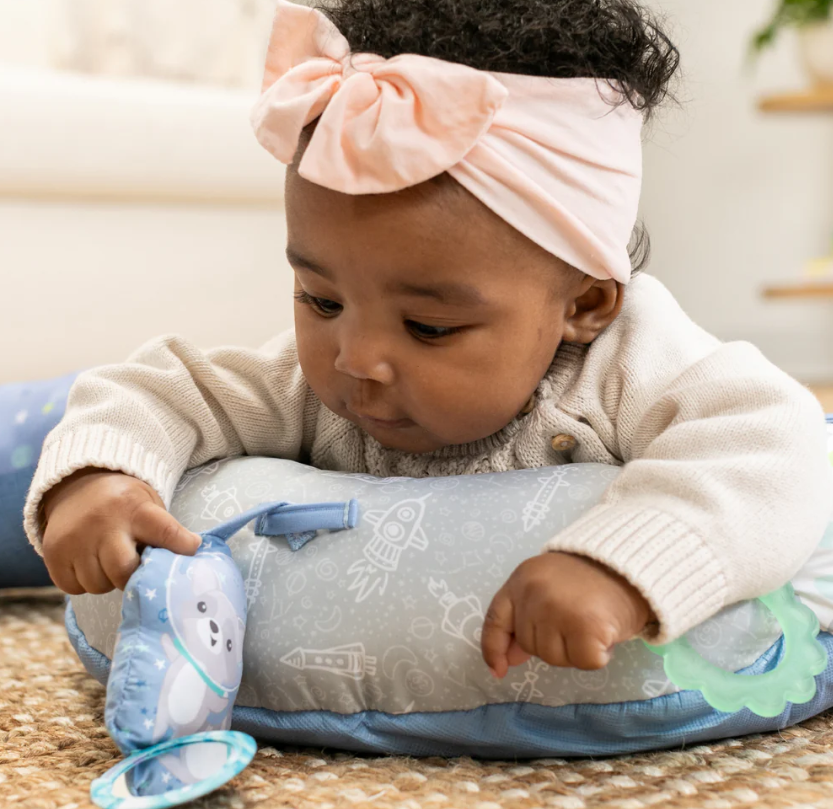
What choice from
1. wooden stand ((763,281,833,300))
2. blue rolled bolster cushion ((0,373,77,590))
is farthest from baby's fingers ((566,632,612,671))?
wooden stand ((763,281,833,300))

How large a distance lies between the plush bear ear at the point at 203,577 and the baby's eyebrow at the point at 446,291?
24 centimetres

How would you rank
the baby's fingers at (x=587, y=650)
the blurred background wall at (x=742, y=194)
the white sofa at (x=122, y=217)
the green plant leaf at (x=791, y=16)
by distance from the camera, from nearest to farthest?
the baby's fingers at (x=587, y=650)
the white sofa at (x=122, y=217)
the green plant leaf at (x=791, y=16)
the blurred background wall at (x=742, y=194)

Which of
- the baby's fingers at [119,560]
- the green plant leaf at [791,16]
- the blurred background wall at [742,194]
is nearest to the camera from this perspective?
the baby's fingers at [119,560]

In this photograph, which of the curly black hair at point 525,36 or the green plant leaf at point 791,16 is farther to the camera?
the green plant leaf at point 791,16

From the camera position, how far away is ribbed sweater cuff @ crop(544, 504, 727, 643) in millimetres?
653

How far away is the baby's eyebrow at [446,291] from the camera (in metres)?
0.81

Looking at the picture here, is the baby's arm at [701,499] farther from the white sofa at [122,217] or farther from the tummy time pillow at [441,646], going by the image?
the white sofa at [122,217]

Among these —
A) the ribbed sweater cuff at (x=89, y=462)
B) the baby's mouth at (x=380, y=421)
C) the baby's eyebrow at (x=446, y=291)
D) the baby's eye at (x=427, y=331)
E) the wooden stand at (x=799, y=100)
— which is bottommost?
the ribbed sweater cuff at (x=89, y=462)

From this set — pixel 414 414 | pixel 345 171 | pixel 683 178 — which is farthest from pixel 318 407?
pixel 683 178

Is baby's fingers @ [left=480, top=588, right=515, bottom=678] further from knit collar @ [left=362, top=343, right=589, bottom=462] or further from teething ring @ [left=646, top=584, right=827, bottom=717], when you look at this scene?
knit collar @ [left=362, top=343, right=589, bottom=462]

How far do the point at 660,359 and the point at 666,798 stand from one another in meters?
0.37

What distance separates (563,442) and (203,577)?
341 millimetres

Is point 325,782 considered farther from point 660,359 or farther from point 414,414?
point 660,359

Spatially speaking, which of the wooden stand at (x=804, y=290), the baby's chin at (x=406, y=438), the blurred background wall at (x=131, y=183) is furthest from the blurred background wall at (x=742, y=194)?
the baby's chin at (x=406, y=438)
